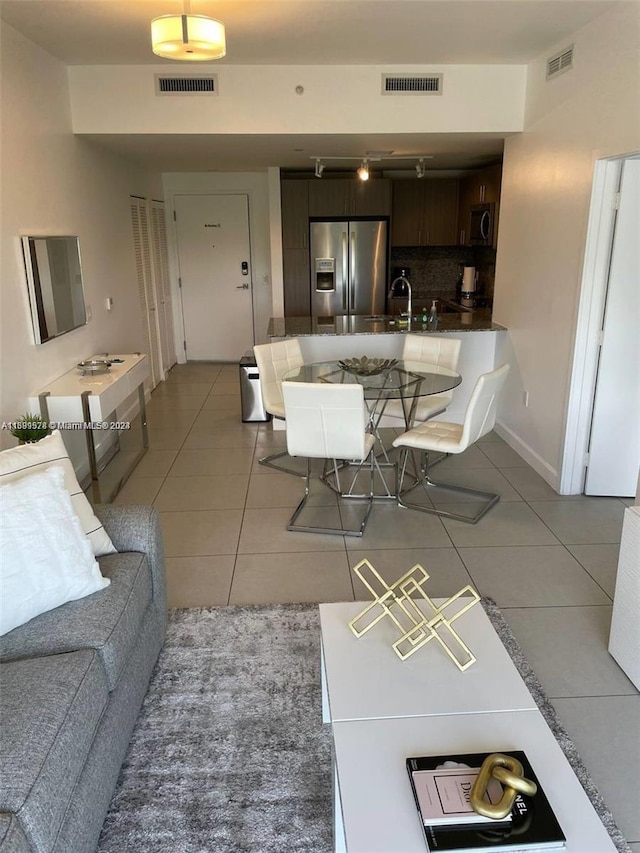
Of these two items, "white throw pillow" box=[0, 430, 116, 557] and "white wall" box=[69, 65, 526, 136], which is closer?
"white throw pillow" box=[0, 430, 116, 557]

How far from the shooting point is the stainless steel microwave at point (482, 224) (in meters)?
6.41

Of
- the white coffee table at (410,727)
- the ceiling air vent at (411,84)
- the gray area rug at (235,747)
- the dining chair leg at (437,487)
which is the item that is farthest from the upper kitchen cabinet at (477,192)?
the white coffee table at (410,727)

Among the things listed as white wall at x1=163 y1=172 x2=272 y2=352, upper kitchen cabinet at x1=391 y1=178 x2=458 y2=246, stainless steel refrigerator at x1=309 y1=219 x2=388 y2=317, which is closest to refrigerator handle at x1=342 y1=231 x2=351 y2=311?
stainless steel refrigerator at x1=309 y1=219 x2=388 y2=317

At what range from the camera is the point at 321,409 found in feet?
10.8

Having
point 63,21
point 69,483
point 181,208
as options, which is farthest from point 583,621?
point 181,208

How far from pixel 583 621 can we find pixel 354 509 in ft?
5.01

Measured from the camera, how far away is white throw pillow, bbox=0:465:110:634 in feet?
6.04

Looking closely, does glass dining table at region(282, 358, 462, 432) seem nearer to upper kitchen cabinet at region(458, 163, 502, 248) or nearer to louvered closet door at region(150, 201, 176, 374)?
upper kitchen cabinet at region(458, 163, 502, 248)

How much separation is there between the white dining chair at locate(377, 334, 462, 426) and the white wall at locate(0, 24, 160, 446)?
231 cm

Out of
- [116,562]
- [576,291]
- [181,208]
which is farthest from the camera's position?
[181,208]

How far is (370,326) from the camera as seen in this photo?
540 centimetres

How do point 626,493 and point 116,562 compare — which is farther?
point 626,493

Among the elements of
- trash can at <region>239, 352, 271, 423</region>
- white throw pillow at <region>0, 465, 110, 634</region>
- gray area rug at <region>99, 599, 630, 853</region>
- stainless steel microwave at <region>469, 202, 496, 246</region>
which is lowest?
gray area rug at <region>99, 599, 630, 853</region>

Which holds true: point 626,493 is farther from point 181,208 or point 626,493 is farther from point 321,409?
point 181,208
